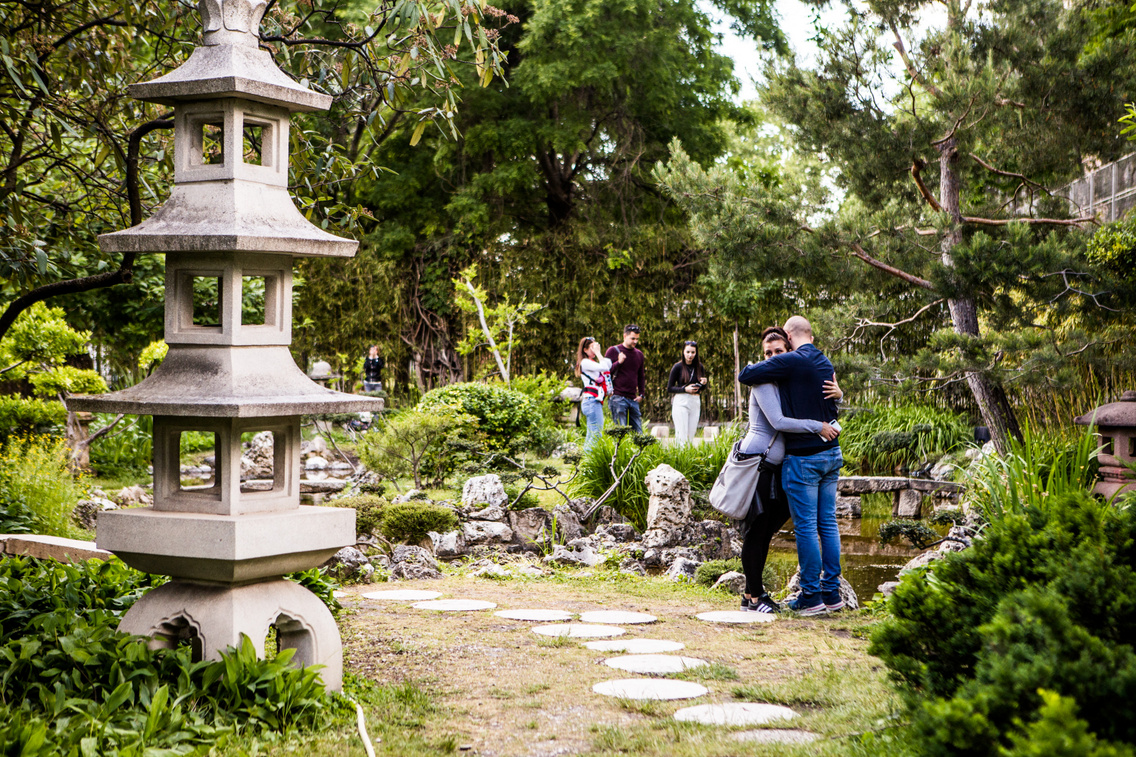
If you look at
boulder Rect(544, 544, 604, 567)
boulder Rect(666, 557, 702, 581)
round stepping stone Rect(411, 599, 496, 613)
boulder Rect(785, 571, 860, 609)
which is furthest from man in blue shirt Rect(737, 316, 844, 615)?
boulder Rect(544, 544, 604, 567)

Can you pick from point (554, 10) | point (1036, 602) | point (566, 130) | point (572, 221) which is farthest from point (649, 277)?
point (1036, 602)

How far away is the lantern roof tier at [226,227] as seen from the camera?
11.2ft

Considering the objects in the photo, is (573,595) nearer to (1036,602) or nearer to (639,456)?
(639,456)

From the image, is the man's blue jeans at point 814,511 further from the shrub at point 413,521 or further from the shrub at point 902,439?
the shrub at point 902,439

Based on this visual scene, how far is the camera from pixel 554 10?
15477mm

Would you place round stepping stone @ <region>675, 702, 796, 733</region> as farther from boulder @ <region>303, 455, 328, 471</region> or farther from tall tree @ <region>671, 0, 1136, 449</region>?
boulder @ <region>303, 455, 328, 471</region>

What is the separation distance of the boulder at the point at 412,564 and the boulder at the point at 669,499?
1.90 metres

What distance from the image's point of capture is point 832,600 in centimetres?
531

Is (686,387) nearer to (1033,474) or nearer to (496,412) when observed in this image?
(496,412)

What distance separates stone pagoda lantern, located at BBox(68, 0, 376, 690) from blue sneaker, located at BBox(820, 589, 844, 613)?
2928mm

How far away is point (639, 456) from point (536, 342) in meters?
9.40

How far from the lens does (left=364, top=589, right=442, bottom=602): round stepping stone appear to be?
18.6 feet

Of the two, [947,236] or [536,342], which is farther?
[536,342]

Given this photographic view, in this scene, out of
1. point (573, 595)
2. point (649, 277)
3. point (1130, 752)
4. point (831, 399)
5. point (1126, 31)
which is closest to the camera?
point (1130, 752)
